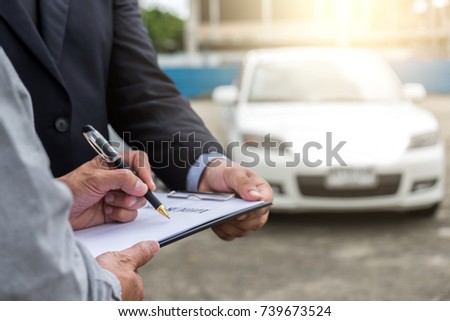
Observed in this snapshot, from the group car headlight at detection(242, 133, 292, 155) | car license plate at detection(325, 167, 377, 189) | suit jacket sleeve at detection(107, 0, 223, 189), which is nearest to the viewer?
suit jacket sleeve at detection(107, 0, 223, 189)

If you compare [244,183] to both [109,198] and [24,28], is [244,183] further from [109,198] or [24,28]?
[24,28]

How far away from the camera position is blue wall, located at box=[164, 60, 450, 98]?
756 inches

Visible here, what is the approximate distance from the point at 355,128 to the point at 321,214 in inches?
31.6

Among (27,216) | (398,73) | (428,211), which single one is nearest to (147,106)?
(27,216)

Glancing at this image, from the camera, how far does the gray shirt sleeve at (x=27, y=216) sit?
0.75 meters

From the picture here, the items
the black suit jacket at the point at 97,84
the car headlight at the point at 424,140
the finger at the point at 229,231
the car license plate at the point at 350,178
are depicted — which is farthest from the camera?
the car headlight at the point at 424,140

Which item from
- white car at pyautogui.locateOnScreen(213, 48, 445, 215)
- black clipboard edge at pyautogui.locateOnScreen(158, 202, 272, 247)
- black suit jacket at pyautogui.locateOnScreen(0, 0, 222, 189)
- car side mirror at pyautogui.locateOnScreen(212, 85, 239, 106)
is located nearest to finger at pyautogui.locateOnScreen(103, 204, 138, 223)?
black clipboard edge at pyautogui.locateOnScreen(158, 202, 272, 247)

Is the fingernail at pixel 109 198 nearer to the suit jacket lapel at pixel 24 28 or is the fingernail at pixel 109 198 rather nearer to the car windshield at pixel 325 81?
the suit jacket lapel at pixel 24 28

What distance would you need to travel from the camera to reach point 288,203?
5.16 meters

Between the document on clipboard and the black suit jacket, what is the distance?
0.20 metres

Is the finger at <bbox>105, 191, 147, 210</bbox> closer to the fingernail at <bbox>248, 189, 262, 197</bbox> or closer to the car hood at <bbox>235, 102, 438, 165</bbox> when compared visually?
the fingernail at <bbox>248, 189, 262, 197</bbox>

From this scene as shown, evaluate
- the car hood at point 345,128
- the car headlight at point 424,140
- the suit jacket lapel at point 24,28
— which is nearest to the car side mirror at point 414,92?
the car hood at point 345,128

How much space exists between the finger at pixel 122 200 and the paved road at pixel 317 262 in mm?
2474

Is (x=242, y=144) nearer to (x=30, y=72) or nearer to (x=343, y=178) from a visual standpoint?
(x=343, y=178)
